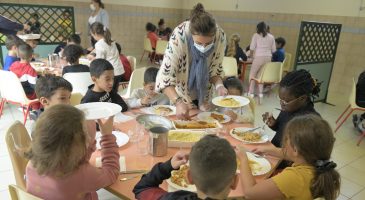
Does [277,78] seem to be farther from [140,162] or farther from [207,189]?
[207,189]

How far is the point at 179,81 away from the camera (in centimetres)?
217

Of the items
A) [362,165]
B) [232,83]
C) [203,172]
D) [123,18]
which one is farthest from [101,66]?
[123,18]

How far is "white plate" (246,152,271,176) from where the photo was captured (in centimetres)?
144

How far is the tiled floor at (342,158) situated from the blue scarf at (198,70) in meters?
1.14

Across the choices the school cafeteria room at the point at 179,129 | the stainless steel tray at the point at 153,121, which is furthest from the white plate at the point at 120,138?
the stainless steel tray at the point at 153,121

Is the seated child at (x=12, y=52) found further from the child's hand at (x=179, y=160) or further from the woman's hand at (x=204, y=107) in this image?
the child's hand at (x=179, y=160)

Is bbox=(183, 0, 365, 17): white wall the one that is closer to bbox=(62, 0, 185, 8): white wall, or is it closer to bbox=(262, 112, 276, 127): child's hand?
bbox=(62, 0, 185, 8): white wall

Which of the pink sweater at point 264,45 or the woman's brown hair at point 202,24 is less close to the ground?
the woman's brown hair at point 202,24

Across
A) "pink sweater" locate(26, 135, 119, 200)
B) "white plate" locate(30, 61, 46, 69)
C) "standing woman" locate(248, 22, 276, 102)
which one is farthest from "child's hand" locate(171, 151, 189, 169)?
"standing woman" locate(248, 22, 276, 102)

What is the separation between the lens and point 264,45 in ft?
17.1

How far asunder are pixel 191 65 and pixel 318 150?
1130 mm

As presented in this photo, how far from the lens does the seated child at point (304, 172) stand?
47.4 inches

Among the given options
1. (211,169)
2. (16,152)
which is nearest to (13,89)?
(16,152)

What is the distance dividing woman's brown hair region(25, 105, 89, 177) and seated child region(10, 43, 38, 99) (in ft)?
8.56
